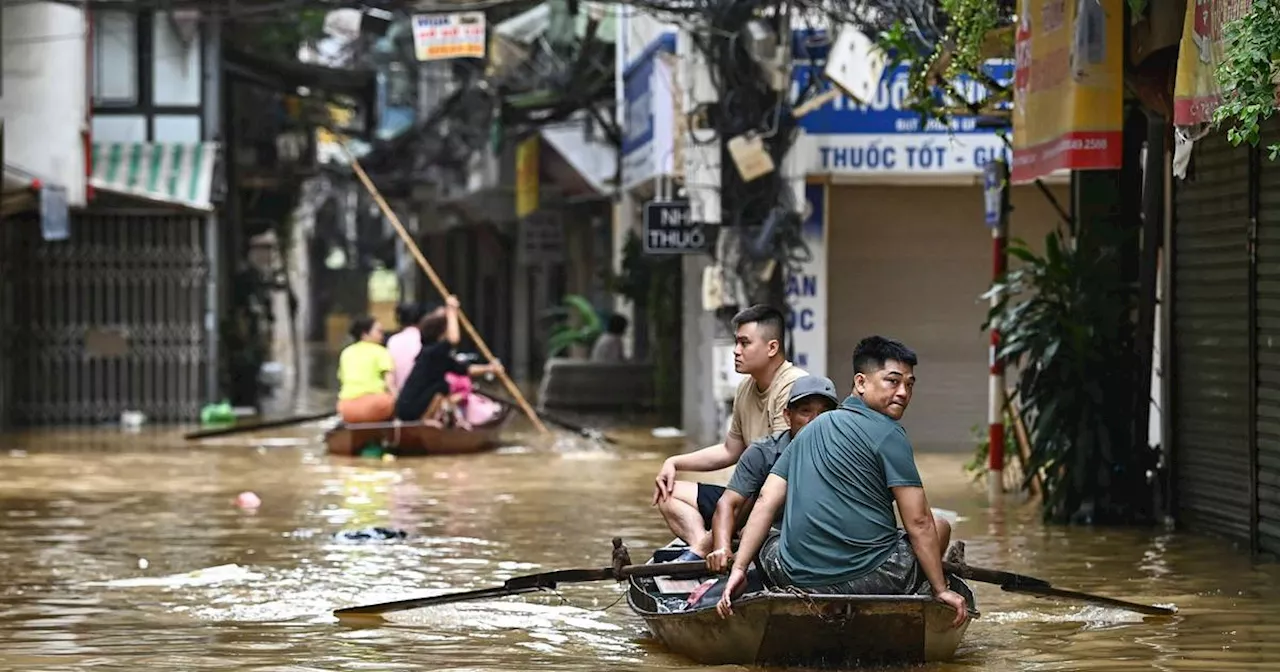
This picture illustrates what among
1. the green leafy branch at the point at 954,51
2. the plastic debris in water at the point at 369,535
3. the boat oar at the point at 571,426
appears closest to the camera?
the green leafy branch at the point at 954,51

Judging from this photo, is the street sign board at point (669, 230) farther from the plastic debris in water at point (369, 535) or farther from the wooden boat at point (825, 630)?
the wooden boat at point (825, 630)

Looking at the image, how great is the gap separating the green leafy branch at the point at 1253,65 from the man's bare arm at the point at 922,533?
1987 mm

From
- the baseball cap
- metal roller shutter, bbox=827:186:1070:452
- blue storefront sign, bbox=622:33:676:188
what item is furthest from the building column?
the baseball cap

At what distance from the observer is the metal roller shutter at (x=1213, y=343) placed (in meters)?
12.9

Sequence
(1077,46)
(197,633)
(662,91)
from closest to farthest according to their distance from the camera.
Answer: (197,633)
(1077,46)
(662,91)

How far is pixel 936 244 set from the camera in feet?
69.7

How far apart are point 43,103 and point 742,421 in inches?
661

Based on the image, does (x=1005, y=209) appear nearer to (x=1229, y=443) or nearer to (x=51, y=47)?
(x=1229, y=443)

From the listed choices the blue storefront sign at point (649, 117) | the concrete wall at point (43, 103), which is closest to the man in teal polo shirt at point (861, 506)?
the blue storefront sign at point (649, 117)

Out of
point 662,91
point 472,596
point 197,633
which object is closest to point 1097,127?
point 472,596

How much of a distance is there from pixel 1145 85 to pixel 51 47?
15583 mm

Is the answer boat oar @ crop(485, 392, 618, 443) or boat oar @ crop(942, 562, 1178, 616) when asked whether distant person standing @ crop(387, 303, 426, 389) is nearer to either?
boat oar @ crop(485, 392, 618, 443)

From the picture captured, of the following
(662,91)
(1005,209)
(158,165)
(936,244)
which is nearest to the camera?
(1005,209)

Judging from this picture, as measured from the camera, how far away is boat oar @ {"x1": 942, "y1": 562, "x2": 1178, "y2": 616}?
9.43 metres
